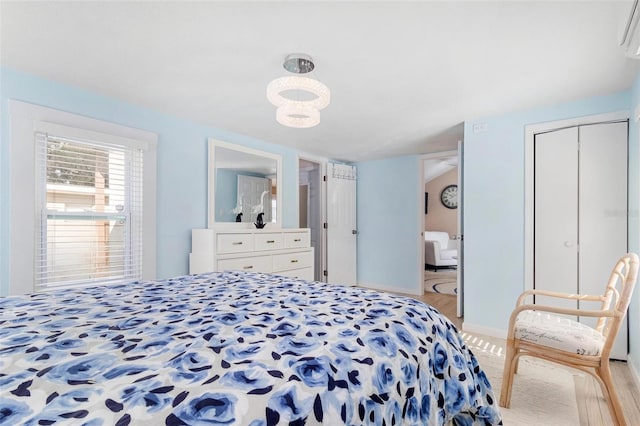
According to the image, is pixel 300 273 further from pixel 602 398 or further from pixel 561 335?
pixel 602 398

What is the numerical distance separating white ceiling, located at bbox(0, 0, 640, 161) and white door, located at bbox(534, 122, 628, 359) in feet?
1.37

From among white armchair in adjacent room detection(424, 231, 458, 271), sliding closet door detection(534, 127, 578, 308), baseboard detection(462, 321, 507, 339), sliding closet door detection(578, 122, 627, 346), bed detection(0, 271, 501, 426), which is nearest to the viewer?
bed detection(0, 271, 501, 426)

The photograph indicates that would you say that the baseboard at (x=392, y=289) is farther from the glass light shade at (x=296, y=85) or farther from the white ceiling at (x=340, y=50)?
the glass light shade at (x=296, y=85)

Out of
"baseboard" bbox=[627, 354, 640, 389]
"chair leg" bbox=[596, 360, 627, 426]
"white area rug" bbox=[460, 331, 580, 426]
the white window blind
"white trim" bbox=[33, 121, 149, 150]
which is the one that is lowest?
"white area rug" bbox=[460, 331, 580, 426]

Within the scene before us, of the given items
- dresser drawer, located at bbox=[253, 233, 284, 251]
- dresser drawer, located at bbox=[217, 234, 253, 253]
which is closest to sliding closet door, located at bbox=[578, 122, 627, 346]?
dresser drawer, located at bbox=[253, 233, 284, 251]

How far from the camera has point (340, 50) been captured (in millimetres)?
1931

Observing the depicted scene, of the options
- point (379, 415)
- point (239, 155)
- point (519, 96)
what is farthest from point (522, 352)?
point (239, 155)

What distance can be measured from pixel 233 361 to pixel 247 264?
261cm

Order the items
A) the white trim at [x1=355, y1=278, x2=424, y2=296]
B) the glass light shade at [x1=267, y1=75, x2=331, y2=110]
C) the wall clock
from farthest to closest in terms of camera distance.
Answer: the wall clock, the white trim at [x1=355, y1=278, x2=424, y2=296], the glass light shade at [x1=267, y1=75, x2=331, y2=110]

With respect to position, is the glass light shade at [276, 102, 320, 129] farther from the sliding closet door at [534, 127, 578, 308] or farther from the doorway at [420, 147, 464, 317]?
the doorway at [420, 147, 464, 317]

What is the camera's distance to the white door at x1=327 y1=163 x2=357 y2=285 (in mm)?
5172

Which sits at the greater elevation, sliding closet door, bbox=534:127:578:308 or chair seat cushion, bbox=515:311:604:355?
sliding closet door, bbox=534:127:578:308

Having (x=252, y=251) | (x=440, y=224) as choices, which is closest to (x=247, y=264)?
(x=252, y=251)

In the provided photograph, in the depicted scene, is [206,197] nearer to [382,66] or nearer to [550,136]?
[382,66]
